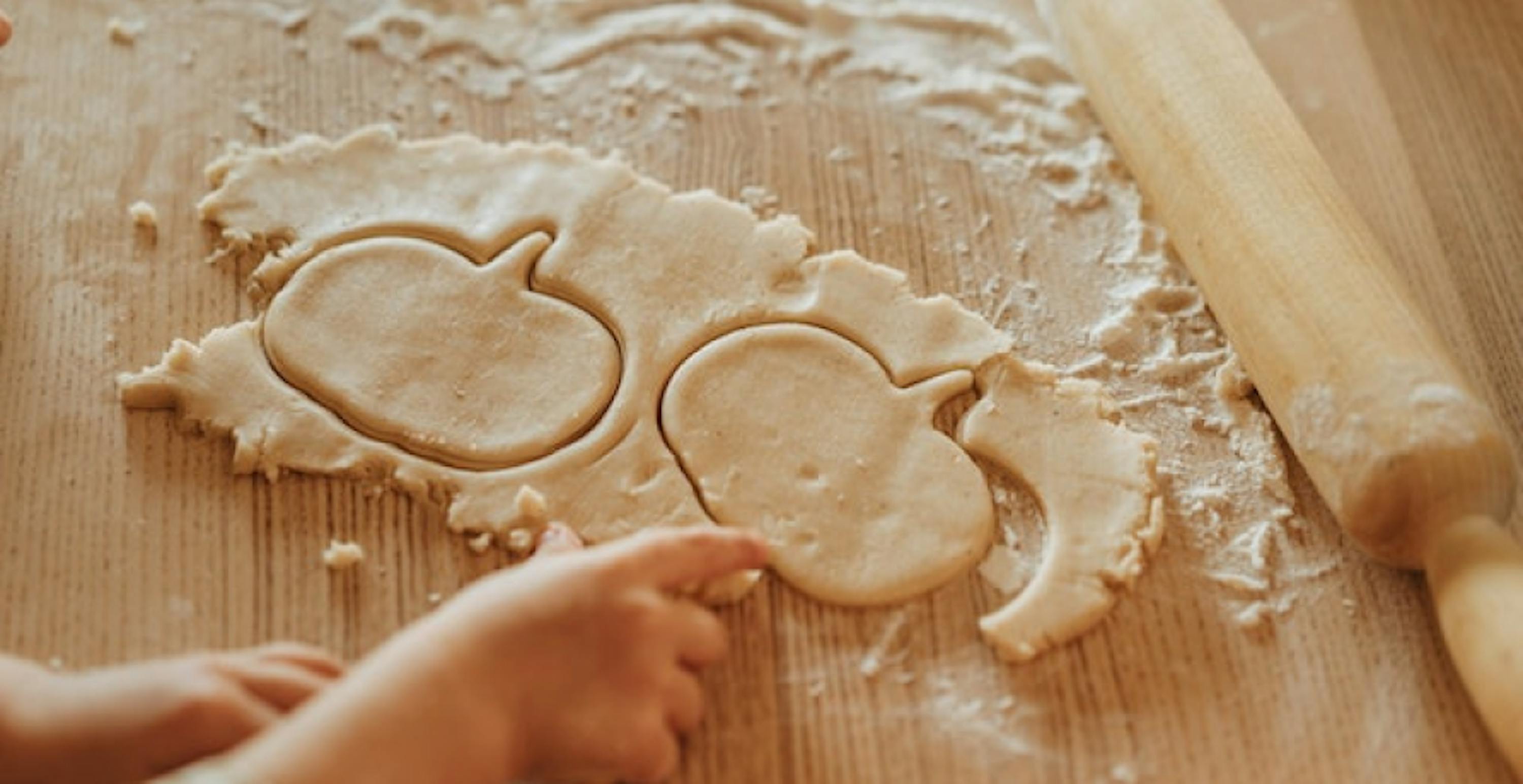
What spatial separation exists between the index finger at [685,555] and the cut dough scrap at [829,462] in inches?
Result: 2.0

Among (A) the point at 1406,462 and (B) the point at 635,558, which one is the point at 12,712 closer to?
(B) the point at 635,558

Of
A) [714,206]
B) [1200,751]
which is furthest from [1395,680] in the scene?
[714,206]

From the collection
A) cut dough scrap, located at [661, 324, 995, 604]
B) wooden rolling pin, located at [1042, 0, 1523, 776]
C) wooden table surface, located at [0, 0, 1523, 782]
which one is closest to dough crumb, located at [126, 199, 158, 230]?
wooden table surface, located at [0, 0, 1523, 782]

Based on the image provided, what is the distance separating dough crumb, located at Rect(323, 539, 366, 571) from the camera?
1.14 m

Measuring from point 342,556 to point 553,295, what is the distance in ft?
0.90

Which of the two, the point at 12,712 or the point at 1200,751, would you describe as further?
the point at 1200,751

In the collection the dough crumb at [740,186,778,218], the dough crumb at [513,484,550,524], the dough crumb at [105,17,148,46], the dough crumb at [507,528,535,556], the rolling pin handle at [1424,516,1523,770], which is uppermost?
the dough crumb at [105,17,148,46]

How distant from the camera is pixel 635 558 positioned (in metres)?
1.04

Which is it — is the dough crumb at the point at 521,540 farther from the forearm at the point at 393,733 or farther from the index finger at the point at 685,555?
the forearm at the point at 393,733

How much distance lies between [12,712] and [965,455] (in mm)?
668

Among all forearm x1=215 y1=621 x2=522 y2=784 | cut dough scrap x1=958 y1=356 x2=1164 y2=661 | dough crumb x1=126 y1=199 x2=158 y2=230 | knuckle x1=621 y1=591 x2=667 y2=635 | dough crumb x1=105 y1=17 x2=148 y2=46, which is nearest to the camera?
forearm x1=215 y1=621 x2=522 y2=784

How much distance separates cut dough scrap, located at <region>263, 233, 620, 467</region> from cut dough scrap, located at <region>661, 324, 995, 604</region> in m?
0.09

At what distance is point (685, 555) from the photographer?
1070 mm

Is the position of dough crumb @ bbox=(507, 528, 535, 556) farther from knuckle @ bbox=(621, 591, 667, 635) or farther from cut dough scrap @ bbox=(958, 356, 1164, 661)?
cut dough scrap @ bbox=(958, 356, 1164, 661)
